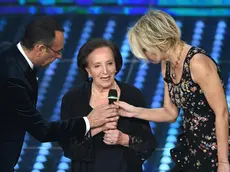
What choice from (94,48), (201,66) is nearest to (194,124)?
(201,66)

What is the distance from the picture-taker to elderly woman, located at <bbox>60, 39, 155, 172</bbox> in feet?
12.6

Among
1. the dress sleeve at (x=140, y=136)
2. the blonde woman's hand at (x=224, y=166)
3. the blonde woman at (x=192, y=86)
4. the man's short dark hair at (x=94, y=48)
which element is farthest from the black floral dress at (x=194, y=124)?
the man's short dark hair at (x=94, y=48)

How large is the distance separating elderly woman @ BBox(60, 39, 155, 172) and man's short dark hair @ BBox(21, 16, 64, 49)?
0.73 ft

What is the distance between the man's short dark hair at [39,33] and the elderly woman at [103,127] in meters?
0.22

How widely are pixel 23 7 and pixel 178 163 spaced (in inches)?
176

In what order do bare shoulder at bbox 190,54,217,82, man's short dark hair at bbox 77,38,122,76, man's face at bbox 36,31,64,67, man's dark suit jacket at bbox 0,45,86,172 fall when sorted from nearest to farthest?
1. bare shoulder at bbox 190,54,217,82
2. man's dark suit jacket at bbox 0,45,86,172
3. man's face at bbox 36,31,64,67
4. man's short dark hair at bbox 77,38,122,76

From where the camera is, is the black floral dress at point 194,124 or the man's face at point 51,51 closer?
the black floral dress at point 194,124

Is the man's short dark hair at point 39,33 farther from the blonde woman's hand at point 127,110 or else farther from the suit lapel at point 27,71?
the blonde woman's hand at point 127,110

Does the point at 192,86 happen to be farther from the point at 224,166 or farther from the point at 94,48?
the point at 94,48

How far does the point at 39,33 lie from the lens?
3.78 m

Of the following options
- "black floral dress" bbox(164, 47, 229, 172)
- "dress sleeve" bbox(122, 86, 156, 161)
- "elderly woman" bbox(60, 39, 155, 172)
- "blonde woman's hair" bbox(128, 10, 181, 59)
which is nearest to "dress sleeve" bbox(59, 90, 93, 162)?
"elderly woman" bbox(60, 39, 155, 172)

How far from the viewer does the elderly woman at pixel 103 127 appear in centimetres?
384

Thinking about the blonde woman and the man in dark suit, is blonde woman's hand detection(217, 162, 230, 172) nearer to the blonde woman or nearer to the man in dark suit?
the blonde woman

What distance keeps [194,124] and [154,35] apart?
19.1 inches
